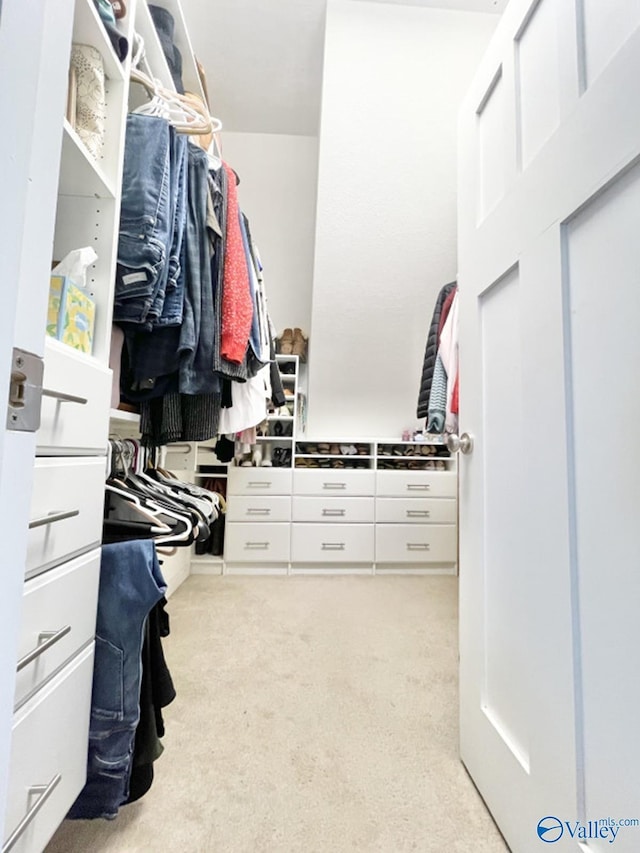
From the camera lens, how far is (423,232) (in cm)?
240

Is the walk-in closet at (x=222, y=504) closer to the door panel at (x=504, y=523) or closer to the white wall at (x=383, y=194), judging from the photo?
the door panel at (x=504, y=523)

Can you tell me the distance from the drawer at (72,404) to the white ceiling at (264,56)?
246cm

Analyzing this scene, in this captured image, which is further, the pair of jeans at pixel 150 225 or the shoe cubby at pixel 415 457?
the shoe cubby at pixel 415 457

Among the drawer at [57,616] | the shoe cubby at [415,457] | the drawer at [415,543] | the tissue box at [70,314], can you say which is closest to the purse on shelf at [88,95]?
the tissue box at [70,314]

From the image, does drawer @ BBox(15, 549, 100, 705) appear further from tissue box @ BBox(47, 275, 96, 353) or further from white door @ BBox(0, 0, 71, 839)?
tissue box @ BBox(47, 275, 96, 353)

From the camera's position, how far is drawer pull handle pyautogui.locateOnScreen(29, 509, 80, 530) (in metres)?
0.55

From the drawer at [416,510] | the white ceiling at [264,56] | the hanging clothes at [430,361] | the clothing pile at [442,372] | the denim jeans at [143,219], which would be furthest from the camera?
the drawer at [416,510]

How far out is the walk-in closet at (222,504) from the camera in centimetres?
53

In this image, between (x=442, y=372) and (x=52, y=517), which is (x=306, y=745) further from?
(x=442, y=372)

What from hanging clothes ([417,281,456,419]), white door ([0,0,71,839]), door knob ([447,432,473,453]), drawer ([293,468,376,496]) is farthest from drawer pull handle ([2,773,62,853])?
drawer ([293,468,376,496])

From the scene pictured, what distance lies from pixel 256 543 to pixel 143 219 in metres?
2.09

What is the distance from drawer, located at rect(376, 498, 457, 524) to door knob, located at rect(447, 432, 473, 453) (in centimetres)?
169

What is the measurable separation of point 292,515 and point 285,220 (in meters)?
2.29

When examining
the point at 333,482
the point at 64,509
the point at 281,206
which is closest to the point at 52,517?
the point at 64,509
